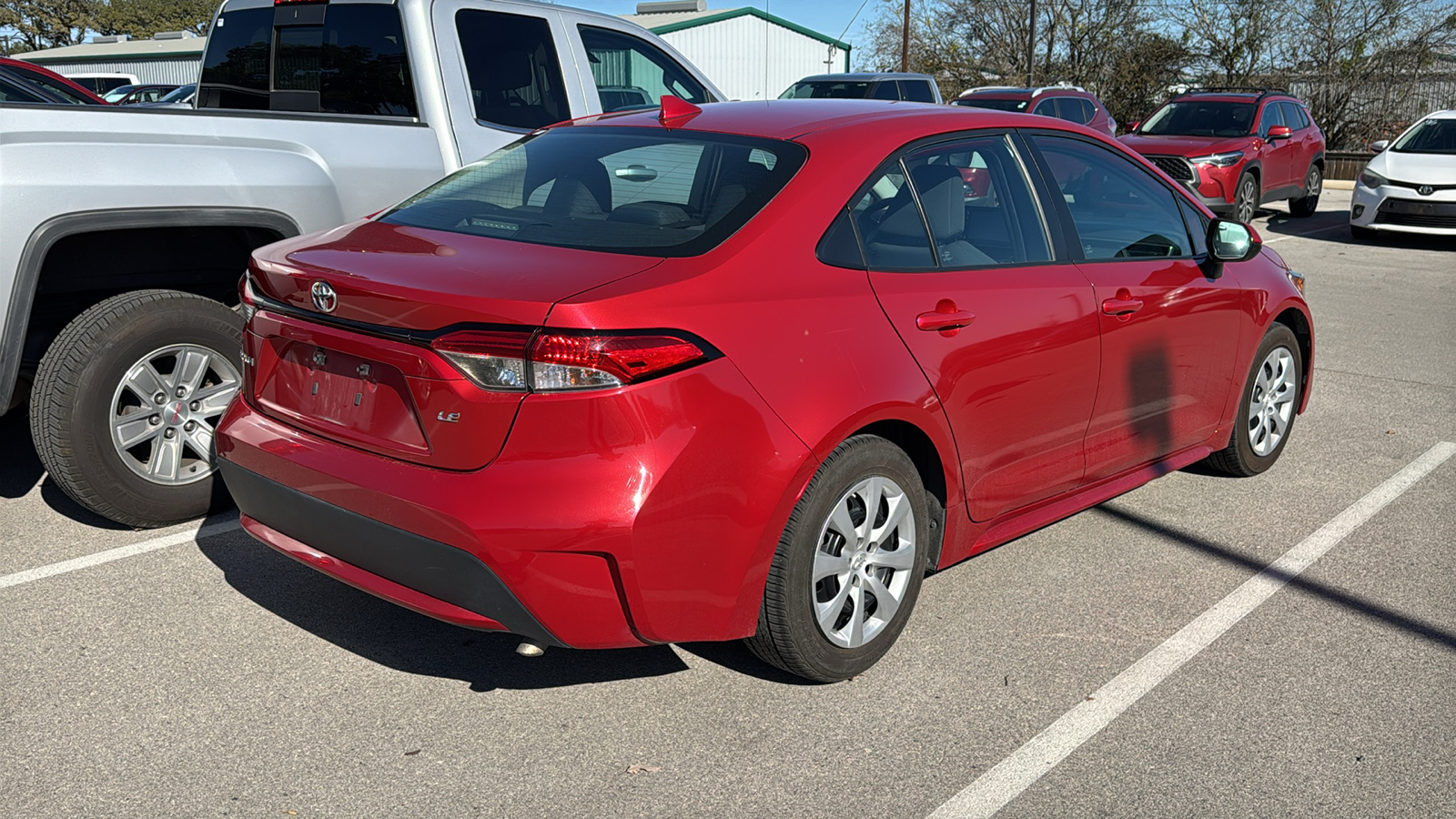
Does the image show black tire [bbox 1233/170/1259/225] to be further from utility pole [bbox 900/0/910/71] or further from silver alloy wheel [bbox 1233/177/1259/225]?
utility pole [bbox 900/0/910/71]

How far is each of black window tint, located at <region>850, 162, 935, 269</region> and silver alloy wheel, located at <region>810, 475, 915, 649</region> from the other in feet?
2.12

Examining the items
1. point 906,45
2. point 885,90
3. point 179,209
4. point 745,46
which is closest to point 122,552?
point 179,209

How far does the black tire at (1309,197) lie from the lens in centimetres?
1781

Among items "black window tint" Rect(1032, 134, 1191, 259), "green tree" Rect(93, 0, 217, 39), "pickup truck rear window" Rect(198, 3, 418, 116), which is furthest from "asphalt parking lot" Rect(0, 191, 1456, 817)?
"green tree" Rect(93, 0, 217, 39)

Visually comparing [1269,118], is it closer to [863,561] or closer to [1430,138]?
[1430,138]

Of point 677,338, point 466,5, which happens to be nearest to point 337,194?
point 466,5

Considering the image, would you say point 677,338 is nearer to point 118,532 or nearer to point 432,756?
point 432,756

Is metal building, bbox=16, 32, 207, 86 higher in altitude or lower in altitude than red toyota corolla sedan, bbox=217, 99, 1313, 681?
higher

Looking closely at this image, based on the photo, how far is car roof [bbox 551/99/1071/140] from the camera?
3783 millimetres

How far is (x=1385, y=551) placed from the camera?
4664mm

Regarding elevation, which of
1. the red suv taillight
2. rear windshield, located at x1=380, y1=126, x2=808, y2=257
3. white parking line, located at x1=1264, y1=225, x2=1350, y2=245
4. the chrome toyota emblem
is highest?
rear windshield, located at x1=380, y1=126, x2=808, y2=257

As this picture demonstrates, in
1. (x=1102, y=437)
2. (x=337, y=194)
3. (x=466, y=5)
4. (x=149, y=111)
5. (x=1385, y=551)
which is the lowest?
(x=1385, y=551)

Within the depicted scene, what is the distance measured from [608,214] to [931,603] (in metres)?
1.69

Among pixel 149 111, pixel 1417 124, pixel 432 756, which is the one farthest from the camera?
pixel 1417 124
